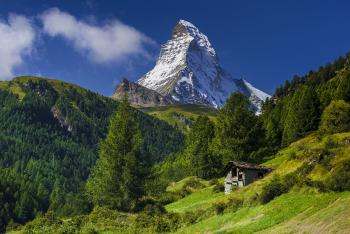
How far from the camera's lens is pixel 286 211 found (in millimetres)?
35906

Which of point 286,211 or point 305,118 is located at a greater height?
point 305,118

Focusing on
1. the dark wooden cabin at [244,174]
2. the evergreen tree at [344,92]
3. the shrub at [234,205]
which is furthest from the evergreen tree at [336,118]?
the shrub at [234,205]

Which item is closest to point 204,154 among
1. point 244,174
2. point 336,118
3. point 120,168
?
point 120,168

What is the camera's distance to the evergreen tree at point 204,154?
308 feet

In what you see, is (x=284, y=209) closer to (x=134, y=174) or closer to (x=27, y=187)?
(x=134, y=174)

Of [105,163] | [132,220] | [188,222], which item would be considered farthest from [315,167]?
[105,163]

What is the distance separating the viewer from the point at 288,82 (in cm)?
18150

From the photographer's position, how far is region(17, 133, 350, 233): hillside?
30938 mm

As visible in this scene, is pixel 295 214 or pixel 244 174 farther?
pixel 244 174

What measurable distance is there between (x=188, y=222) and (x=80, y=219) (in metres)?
17.4

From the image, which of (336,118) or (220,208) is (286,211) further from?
(336,118)

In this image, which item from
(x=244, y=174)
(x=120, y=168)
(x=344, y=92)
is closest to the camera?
(x=244, y=174)

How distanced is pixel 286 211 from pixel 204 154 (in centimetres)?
5877

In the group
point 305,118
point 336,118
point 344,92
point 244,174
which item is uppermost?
point 344,92
